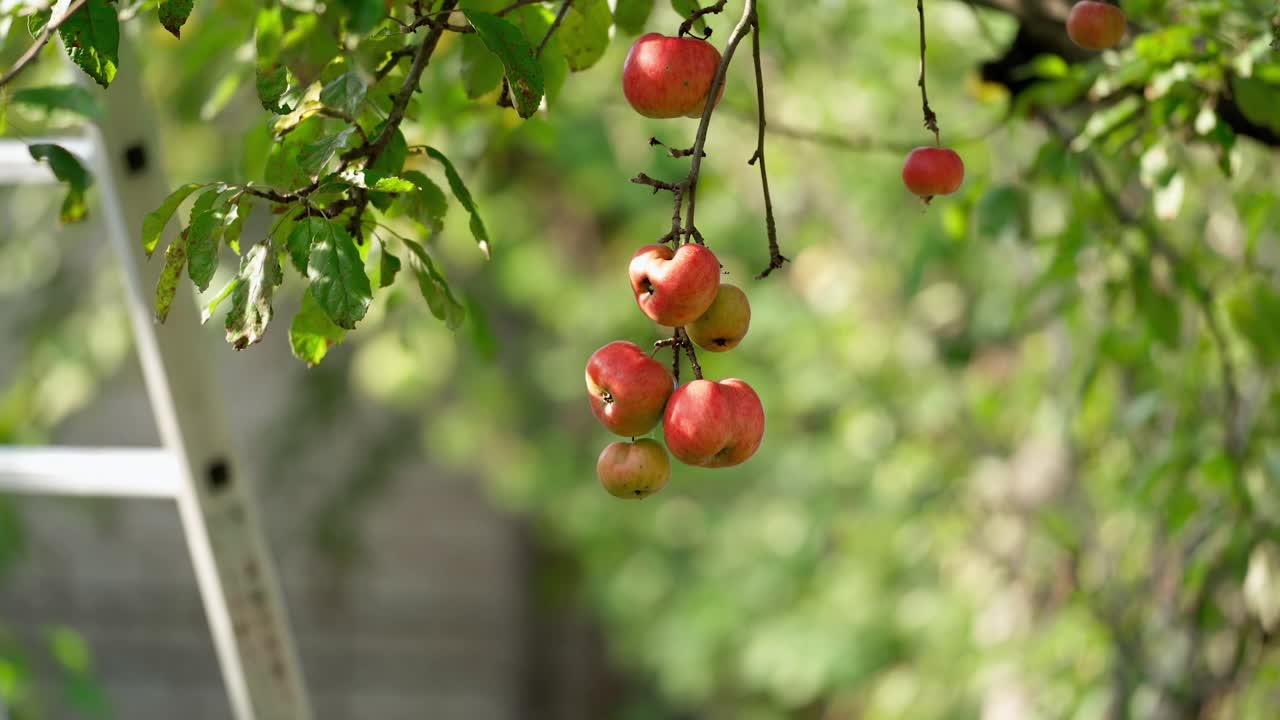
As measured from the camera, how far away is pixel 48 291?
2.85 m

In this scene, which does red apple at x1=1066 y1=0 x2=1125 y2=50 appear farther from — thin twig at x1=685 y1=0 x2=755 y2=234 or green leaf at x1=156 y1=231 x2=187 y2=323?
green leaf at x1=156 y1=231 x2=187 y2=323

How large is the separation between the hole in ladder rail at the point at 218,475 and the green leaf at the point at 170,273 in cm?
43

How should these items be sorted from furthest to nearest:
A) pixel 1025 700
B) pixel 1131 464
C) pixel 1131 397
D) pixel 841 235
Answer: pixel 841 235
pixel 1025 700
pixel 1131 397
pixel 1131 464

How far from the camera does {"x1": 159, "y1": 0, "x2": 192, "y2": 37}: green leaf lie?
58cm

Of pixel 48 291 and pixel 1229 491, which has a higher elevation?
pixel 1229 491

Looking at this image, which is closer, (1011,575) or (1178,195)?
(1178,195)

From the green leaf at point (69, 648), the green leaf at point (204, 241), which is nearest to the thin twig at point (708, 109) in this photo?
the green leaf at point (204, 241)

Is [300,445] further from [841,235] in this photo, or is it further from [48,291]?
[841,235]

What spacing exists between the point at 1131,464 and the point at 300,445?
239 centimetres

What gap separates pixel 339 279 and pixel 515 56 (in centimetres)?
13

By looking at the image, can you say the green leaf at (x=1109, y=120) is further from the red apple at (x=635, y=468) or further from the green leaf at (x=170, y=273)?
the green leaf at (x=170, y=273)

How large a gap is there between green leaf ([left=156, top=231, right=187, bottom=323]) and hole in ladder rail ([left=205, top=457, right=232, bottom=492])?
0.43 meters

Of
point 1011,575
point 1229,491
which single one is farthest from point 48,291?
point 1229,491

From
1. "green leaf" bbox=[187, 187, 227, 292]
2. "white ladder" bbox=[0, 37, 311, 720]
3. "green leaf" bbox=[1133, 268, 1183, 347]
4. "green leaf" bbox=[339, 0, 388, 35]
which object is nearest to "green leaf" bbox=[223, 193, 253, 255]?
"green leaf" bbox=[187, 187, 227, 292]
